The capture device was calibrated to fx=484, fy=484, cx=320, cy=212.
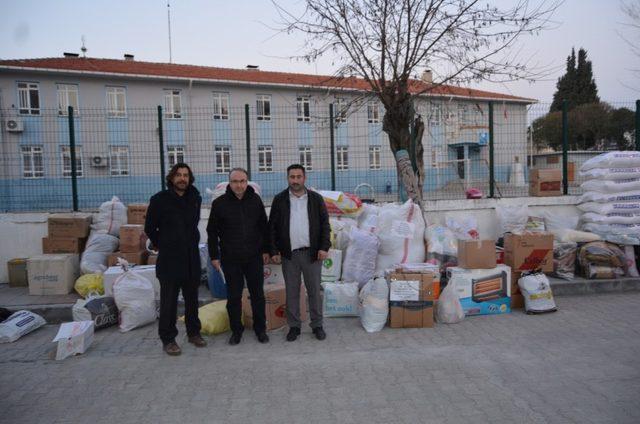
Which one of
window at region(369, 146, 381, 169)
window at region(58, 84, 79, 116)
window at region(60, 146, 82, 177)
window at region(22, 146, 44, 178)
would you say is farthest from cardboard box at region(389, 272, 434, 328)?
window at region(58, 84, 79, 116)

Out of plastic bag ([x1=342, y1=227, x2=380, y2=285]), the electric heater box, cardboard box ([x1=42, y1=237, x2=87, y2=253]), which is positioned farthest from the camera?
cardboard box ([x1=42, y1=237, x2=87, y2=253])

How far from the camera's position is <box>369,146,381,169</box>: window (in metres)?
8.98

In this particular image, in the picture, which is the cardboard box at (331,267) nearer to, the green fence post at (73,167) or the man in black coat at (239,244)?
the man in black coat at (239,244)

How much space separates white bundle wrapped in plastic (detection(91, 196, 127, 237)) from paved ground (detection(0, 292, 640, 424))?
2254 millimetres

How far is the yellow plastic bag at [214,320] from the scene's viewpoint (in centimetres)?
541

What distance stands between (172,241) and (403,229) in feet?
10.4

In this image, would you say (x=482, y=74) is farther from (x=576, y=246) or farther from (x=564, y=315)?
(x=564, y=315)

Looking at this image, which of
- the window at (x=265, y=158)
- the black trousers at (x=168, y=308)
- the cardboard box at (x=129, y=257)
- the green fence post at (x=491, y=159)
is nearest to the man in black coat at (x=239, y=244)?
the black trousers at (x=168, y=308)

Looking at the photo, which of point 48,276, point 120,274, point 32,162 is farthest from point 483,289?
point 32,162

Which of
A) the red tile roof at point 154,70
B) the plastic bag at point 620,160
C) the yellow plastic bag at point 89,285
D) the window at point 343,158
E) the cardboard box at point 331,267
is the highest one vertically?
the red tile roof at point 154,70

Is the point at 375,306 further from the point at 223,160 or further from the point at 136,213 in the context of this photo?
the point at 223,160

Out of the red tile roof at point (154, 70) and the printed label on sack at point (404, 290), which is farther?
the red tile roof at point (154, 70)

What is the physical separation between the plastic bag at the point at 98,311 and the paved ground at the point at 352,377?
0.47ft

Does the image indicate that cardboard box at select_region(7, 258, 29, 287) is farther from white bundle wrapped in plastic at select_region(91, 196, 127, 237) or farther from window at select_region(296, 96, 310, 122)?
window at select_region(296, 96, 310, 122)
